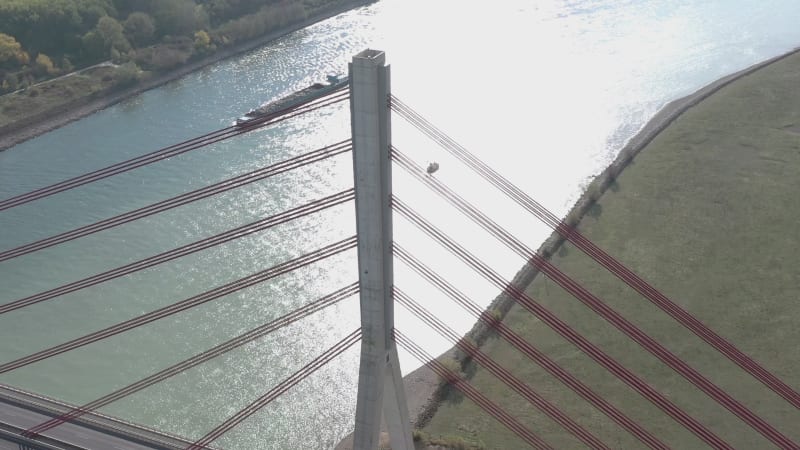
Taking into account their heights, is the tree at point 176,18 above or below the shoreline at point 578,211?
above

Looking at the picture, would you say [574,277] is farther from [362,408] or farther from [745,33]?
[745,33]

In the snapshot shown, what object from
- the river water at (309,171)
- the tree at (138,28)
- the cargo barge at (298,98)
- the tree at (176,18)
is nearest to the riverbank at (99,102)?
the river water at (309,171)

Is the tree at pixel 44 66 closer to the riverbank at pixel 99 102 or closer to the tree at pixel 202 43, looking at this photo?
the riverbank at pixel 99 102

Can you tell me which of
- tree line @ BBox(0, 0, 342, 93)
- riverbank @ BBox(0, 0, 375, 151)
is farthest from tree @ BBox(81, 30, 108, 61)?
riverbank @ BBox(0, 0, 375, 151)

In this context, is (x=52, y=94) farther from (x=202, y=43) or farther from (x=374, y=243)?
(x=374, y=243)

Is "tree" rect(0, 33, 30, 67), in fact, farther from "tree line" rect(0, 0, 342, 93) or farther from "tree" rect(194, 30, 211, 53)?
"tree" rect(194, 30, 211, 53)

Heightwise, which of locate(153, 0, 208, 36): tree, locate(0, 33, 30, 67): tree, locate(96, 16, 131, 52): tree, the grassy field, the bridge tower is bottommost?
the bridge tower

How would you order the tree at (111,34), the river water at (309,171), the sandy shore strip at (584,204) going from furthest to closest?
the tree at (111,34), the river water at (309,171), the sandy shore strip at (584,204)
